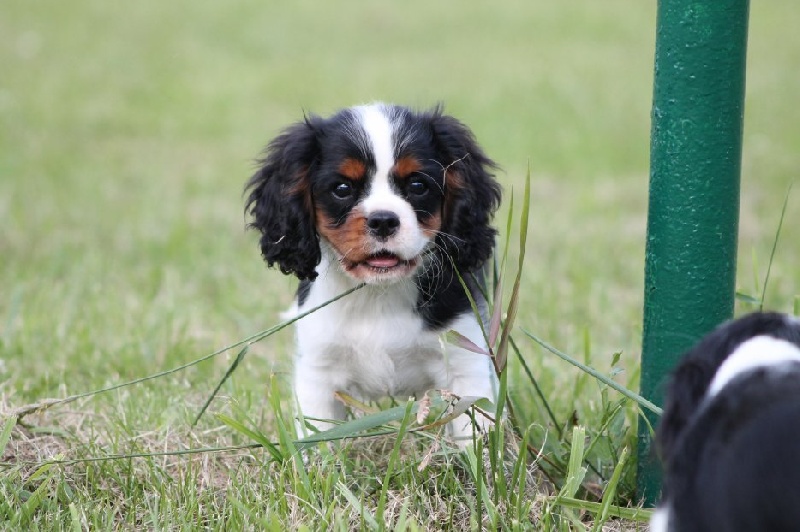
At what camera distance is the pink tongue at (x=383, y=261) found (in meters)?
2.99

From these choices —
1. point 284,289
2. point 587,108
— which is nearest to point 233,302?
point 284,289

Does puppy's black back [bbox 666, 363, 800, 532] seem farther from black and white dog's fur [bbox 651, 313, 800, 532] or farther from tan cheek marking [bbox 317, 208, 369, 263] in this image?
tan cheek marking [bbox 317, 208, 369, 263]

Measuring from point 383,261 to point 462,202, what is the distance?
1.10 feet

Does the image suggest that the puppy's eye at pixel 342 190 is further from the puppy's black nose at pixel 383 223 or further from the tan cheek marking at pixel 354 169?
the puppy's black nose at pixel 383 223

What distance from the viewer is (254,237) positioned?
6844 mm

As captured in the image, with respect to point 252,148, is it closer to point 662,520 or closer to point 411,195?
point 411,195

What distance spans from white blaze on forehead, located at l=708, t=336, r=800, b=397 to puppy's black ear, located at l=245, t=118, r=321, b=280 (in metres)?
1.51

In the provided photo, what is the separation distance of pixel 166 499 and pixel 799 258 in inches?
194

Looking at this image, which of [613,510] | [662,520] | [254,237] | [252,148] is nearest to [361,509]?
[613,510]

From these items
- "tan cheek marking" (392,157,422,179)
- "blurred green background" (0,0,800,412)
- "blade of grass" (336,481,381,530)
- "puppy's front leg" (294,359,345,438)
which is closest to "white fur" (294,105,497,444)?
"puppy's front leg" (294,359,345,438)

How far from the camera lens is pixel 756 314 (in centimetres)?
198

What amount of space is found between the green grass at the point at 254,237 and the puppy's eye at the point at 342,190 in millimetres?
593

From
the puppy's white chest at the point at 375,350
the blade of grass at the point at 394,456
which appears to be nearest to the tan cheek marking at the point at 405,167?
the puppy's white chest at the point at 375,350

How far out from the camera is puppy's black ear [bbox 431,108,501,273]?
3.15 meters
